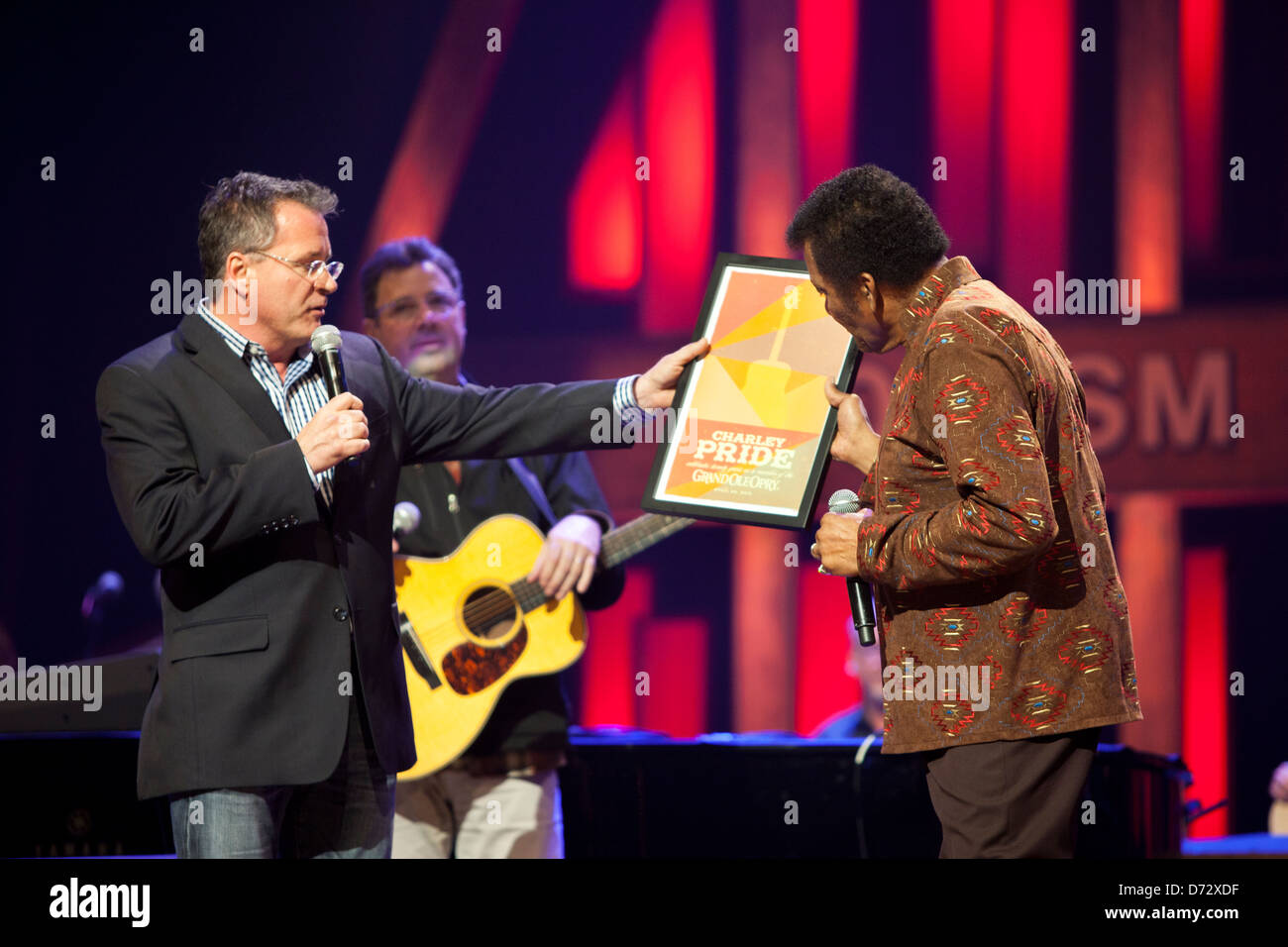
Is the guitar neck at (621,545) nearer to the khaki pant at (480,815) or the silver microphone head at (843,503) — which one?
the khaki pant at (480,815)

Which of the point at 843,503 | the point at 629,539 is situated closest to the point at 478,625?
the point at 629,539

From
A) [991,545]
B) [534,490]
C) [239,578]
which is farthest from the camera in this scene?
[534,490]

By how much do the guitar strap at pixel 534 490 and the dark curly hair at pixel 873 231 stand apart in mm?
1637

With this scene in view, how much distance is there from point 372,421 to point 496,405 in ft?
1.22

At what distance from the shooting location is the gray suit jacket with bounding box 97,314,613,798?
2473 millimetres

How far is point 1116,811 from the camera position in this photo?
365 cm

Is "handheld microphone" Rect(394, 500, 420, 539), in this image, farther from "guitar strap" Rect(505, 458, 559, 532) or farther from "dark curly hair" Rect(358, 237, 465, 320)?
"dark curly hair" Rect(358, 237, 465, 320)

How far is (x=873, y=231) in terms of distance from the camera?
229 centimetres

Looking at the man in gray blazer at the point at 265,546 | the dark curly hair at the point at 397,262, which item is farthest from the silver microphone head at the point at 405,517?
the man in gray blazer at the point at 265,546

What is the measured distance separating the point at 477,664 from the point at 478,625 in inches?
4.4

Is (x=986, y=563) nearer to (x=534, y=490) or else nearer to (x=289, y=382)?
(x=289, y=382)

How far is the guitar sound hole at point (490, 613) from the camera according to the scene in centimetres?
363
